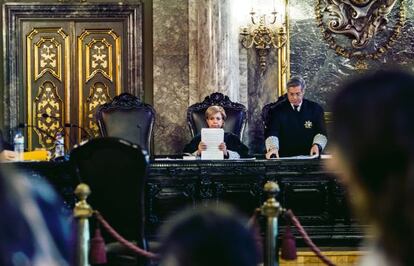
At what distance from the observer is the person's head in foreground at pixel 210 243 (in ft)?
3.52

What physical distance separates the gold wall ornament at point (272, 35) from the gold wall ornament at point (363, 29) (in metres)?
0.41

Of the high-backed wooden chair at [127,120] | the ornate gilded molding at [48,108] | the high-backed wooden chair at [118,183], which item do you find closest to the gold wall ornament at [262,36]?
the high-backed wooden chair at [127,120]

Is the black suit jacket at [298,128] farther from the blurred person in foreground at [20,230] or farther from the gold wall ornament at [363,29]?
the blurred person in foreground at [20,230]

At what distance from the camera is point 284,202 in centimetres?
637

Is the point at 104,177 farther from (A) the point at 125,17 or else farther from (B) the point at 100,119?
(A) the point at 125,17

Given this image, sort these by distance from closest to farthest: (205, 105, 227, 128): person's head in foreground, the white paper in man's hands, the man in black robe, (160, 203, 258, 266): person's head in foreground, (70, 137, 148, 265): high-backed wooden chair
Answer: (160, 203, 258, 266): person's head in foreground, (70, 137, 148, 265): high-backed wooden chair, the white paper in man's hands, (205, 105, 227, 128): person's head in foreground, the man in black robe

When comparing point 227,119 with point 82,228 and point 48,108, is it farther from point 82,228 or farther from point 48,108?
point 82,228

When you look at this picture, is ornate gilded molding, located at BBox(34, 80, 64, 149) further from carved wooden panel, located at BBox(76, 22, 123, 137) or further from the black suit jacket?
the black suit jacket

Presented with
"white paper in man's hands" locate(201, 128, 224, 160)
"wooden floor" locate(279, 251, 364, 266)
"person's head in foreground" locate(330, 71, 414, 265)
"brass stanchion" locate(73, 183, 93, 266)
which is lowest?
"wooden floor" locate(279, 251, 364, 266)

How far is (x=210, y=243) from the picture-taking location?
108cm

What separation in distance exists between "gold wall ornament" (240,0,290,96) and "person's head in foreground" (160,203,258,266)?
8297 mm

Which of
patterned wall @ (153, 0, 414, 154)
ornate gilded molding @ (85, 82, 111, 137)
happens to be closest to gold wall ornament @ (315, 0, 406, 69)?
patterned wall @ (153, 0, 414, 154)

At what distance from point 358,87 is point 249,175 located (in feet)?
16.7

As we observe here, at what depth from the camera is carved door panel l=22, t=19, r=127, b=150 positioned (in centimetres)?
1007
